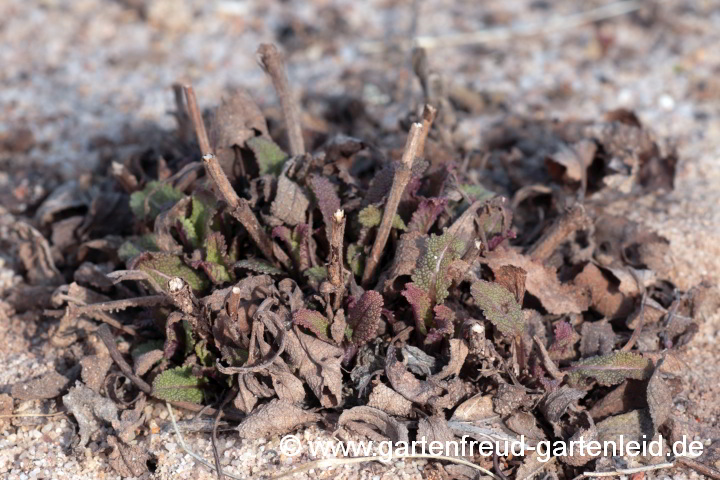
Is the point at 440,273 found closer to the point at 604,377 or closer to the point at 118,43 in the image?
the point at 604,377

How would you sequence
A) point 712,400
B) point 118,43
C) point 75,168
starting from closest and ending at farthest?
point 712,400
point 75,168
point 118,43

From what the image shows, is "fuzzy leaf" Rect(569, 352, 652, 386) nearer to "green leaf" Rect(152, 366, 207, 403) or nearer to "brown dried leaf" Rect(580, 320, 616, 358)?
"brown dried leaf" Rect(580, 320, 616, 358)

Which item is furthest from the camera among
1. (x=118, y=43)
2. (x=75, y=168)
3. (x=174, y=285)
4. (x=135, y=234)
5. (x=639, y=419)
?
(x=118, y=43)

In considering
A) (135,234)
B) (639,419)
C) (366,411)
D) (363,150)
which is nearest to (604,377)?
(639,419)

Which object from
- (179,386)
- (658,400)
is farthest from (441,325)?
(179,386)

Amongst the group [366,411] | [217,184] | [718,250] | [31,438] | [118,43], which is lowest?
[31,438]

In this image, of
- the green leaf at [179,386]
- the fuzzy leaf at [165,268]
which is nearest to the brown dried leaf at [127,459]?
the green leaf at [179,386]

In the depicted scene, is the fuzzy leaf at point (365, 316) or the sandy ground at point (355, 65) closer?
the fuzzy leaf at point (365, 316)

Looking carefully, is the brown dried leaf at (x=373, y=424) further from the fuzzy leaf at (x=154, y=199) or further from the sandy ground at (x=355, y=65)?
the sandy ground at (x=355, y=65)
